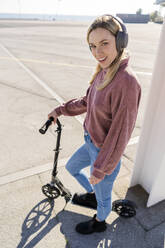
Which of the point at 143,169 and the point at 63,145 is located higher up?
the point at 143,169

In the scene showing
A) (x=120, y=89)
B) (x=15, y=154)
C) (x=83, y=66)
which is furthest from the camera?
(x=83, y=66)

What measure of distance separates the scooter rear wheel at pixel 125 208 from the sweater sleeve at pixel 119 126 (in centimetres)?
98

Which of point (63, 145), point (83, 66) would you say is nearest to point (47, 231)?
point (63, 145)

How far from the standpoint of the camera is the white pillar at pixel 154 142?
216cm

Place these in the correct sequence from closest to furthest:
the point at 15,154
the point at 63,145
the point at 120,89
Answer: the point at 120,89
the point at 15,154
the point at 63,145

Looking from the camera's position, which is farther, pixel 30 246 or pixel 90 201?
pixel 90 201

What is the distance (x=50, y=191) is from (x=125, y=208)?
3.27 ft

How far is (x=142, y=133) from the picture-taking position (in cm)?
254

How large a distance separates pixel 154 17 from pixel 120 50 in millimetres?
83646

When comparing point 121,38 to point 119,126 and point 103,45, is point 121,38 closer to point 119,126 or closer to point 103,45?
point 103,45

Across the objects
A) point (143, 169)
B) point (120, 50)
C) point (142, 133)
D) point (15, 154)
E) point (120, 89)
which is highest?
point (120, 50)

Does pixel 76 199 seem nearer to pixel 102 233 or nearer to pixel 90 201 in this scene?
pixel 90 201

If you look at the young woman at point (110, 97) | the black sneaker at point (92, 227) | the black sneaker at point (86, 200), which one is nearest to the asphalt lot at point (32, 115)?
the black sneaker at point (92, 227)

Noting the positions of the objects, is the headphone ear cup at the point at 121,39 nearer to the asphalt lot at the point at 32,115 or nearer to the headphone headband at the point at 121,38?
the headphone headband at the point at 121,38
